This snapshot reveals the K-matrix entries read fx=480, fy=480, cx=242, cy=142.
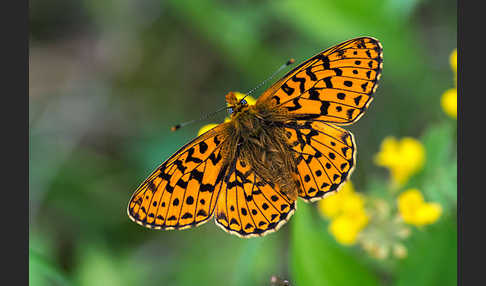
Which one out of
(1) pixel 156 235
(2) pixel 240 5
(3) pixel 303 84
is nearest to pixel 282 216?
(3) pixel 303 84

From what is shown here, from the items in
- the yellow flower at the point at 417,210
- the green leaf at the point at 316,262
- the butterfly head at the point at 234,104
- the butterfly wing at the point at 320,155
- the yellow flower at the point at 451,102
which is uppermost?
the yellow flower at the point at 451,102

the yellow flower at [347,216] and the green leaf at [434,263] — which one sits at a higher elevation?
the yellow flower at [347,216]

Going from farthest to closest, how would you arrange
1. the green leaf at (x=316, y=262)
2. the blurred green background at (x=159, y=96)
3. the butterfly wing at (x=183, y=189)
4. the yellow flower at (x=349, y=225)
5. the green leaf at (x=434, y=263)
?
1. the blurred green background at (x=159, y=96)
2. the yellow flower at (x=349, y=225)
3. the green leaf at (x=434, y=263)
4. the green leaf at (x=316, y=262)
5. the butterfly wing at (x=183, y=189)

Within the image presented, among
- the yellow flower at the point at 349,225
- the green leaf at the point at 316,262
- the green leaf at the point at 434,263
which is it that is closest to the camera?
the green leaf at the point at 316,262

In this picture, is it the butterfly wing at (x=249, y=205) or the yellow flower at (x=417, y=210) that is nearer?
the butterfly wing at (x=249, y=205)

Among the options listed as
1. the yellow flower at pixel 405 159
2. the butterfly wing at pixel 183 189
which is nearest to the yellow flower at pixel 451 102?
the yellow flower at pixel 405 159

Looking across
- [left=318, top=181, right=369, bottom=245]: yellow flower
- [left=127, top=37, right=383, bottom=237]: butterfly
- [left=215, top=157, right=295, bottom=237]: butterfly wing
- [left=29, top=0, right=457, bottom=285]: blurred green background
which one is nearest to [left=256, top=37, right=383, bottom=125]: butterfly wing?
[left=127, top=37, right=383, bottom=237]: butterfly

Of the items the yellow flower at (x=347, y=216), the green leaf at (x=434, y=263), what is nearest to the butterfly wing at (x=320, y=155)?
the yellow flower at (x=347, y=216)

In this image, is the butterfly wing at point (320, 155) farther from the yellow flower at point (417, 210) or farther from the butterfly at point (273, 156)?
the yellow flower at point (417, 210)
